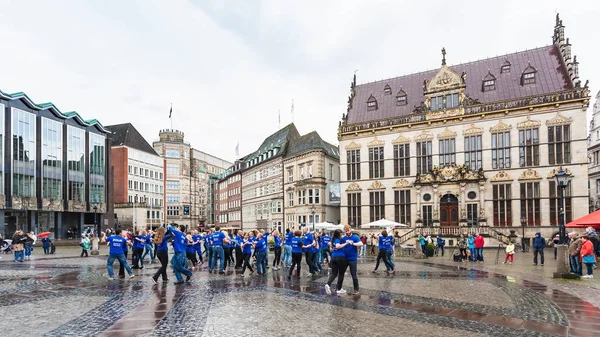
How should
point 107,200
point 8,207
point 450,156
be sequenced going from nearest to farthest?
point 450,156
point 8,207
point 107,200

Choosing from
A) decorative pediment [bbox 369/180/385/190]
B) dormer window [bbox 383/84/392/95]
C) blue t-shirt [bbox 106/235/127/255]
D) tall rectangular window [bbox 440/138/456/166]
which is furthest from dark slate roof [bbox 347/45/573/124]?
blue t-shirt [bbox 106/235/127/255]

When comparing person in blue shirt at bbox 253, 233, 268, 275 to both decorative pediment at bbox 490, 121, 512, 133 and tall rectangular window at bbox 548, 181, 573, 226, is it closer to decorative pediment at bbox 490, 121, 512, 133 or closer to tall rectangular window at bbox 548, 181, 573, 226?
tall rectangular window at bbox 548, 181, 573, 226

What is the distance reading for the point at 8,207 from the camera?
49750mm

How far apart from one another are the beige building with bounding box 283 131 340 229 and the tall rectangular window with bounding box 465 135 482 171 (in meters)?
14.1

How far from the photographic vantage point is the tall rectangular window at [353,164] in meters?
49.3

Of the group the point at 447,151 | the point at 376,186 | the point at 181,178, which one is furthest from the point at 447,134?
the point at 181,178

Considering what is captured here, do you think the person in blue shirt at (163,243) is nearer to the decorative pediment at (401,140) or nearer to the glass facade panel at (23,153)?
the decorative pediment at (401,140)

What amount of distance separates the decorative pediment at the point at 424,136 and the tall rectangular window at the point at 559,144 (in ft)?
33.0

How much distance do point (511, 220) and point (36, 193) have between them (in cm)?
4940

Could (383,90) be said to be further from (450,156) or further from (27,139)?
(27,139)

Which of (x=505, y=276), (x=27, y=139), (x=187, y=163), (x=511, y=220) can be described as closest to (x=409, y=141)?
(x=511, y=220)

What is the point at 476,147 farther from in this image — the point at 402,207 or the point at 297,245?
the point at 297,245

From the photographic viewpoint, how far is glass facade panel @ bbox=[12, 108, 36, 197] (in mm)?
51219

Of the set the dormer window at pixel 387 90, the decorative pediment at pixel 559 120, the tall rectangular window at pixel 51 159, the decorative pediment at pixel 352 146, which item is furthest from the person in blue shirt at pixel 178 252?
the tall rectangular window at pixel 51 159
